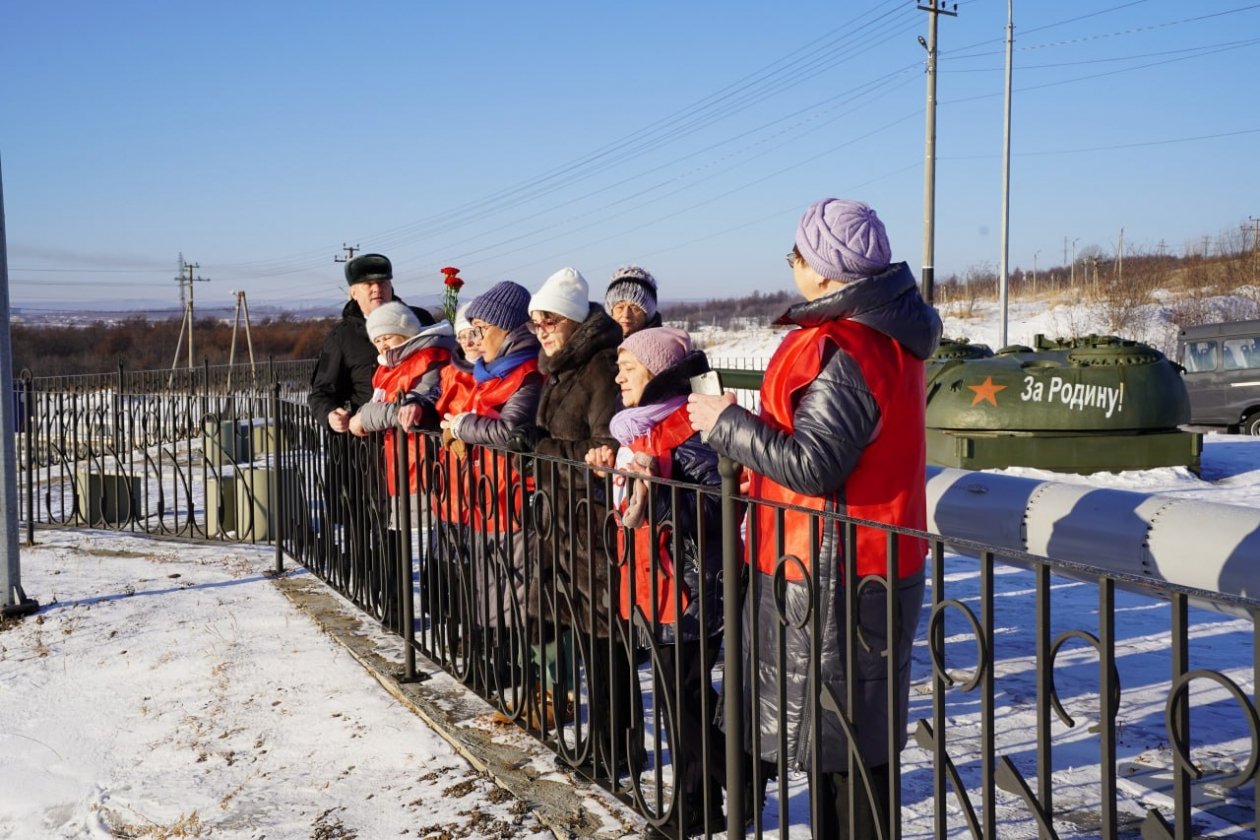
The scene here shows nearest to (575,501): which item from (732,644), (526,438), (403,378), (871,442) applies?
(526,438)

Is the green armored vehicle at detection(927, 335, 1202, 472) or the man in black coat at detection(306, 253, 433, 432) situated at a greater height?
the man in black coat at detection(306, 253, 433, 432)

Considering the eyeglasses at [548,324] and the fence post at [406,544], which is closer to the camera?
the eyeglasses at [548,324]

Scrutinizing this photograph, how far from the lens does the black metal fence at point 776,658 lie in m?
2.11

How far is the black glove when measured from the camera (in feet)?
13.0

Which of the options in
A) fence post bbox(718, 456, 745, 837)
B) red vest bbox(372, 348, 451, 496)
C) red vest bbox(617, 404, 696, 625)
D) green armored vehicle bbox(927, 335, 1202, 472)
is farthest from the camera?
green armored vehicle bbox(927, 335, 1202, 472)

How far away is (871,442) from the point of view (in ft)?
8.78

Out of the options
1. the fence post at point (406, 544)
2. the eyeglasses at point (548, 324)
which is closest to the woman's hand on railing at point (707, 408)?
the eyeglasses at point (548, 324)

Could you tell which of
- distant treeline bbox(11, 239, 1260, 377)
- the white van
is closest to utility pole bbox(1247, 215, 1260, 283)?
distant treeline bbox(11, 239, 1260, 377)

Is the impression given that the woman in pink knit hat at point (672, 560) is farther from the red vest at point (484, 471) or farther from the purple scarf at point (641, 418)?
the red vest at point (484, 471)

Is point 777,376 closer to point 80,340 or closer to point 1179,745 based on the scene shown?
point 1179,745

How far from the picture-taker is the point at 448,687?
15.7ft

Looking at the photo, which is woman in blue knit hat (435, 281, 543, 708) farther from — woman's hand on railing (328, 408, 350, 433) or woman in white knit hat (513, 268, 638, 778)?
woman's hand on railing (328, 408, 350, 433)

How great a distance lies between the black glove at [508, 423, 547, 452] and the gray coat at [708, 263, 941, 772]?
1.34 metres

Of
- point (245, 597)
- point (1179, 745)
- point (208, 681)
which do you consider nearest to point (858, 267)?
point (1179, 745)
